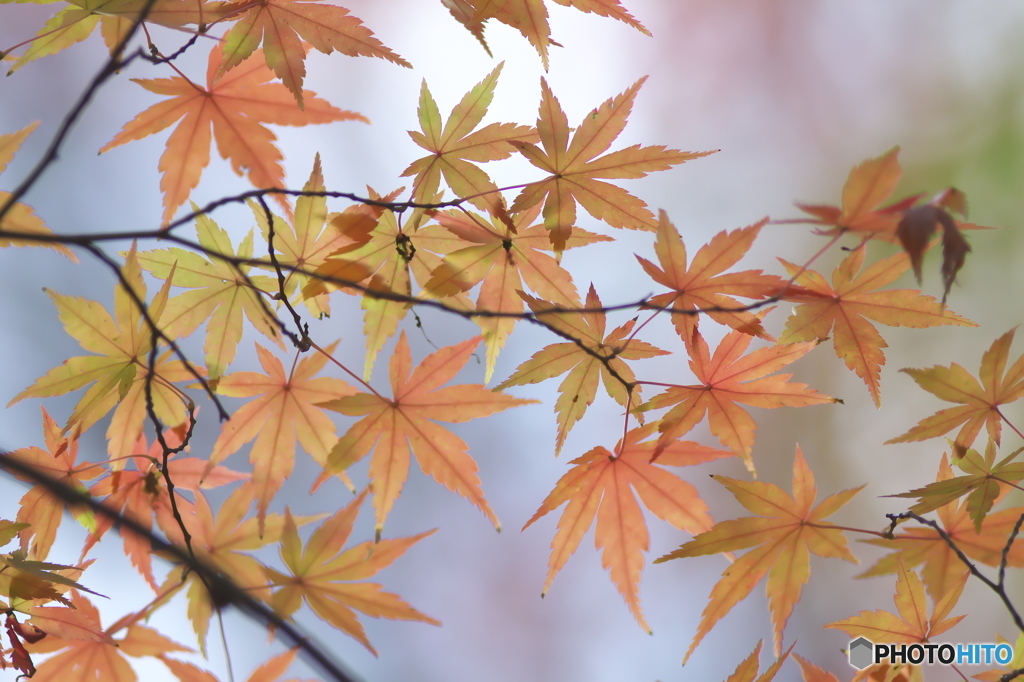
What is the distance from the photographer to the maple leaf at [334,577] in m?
0.63

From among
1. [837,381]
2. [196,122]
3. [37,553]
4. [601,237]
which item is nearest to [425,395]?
[601,237]

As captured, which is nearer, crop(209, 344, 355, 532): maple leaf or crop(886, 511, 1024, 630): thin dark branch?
crop(886, 511, 1024, 630): thin dark branch

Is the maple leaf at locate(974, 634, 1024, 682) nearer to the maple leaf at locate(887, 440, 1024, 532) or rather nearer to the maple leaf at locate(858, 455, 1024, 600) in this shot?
the maple leaf at locate(858, 455, 1024, 600)

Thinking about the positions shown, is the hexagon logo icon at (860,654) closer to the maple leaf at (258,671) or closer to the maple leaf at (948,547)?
the maple leaf at (948,547)

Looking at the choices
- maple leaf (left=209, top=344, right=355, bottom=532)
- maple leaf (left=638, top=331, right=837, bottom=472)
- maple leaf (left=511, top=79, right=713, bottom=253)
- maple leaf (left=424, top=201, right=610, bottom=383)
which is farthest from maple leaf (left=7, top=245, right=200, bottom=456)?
maple leaf (left=638, top=331, right=837, bottom=472)

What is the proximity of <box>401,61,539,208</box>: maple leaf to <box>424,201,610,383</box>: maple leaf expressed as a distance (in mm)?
40

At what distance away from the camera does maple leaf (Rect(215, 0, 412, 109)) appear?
70 cm

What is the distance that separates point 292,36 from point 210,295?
35 centimetres

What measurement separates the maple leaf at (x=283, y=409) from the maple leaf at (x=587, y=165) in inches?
12.5

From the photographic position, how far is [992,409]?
0.78m

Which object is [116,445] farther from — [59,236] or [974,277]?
[974,277]

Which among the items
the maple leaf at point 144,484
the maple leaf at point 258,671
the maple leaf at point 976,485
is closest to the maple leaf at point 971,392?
the maple leaf at point 976,485

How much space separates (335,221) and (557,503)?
437mm

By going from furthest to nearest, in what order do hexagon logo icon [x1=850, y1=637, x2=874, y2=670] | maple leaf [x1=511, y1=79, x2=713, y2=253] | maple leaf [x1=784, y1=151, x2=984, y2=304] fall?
hexagon logo icon [x1=850, y1=637, x2=874, y2=670]
maple leaf [x1=511, y1=79, x2=713, y2=253]
maple leaf [x1=784, y1=151, x2=984, y2=304]
